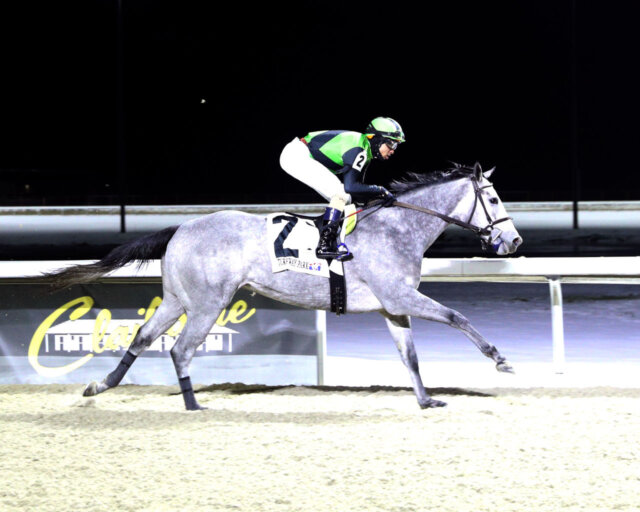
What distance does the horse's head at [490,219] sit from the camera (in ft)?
18.2

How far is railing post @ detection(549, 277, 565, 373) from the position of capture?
6.44 metres

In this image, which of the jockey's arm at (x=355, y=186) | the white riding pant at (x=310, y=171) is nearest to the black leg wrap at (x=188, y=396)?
the white riding pant at (x=310, y=171)

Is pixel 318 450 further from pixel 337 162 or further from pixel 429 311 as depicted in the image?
pixel 337 162

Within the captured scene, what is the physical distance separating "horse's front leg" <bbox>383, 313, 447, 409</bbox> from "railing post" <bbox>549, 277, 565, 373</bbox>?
1213 millimetres

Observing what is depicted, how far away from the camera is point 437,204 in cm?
578

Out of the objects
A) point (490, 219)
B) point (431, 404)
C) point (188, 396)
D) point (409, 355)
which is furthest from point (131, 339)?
point (490, 219)

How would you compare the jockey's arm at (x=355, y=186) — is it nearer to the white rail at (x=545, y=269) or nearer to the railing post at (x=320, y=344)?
the white rail at (x=545, y=269)

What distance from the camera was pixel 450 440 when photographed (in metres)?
4.79

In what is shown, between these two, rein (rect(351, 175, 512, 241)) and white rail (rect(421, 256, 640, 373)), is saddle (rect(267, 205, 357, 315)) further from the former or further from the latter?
white rail (rect(421, 256, 640, 373))

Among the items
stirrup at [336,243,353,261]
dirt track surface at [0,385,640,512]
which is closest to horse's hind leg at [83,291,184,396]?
dirt track surface at [0,385,640,512]

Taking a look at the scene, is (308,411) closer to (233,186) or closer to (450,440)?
(450,440)

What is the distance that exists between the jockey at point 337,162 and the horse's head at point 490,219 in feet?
1.72

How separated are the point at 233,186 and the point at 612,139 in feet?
74.8

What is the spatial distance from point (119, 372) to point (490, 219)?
96.8 inches
